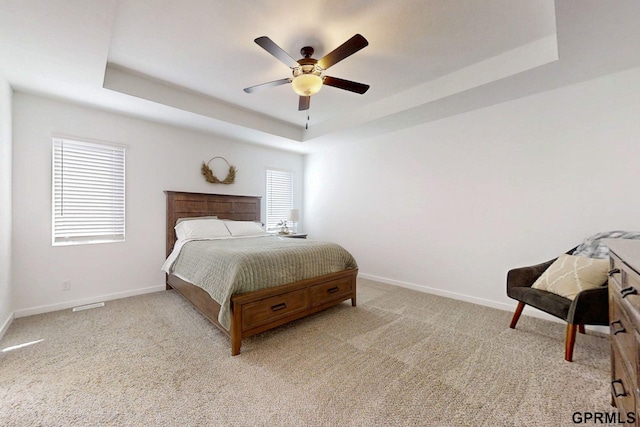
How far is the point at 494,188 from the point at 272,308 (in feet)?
9.76

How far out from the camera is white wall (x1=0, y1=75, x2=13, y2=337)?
2441mm

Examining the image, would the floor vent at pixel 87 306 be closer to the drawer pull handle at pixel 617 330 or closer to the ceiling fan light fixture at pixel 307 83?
the ceiling fan light fixture at pixel 307 83

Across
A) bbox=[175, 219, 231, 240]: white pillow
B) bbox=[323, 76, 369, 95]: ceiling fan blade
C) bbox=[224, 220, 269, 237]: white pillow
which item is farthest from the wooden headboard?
bbox=[323, 76, 369, 95]: ceiling fan blade

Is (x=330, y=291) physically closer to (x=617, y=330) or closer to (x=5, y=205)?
(x=617, y=330)

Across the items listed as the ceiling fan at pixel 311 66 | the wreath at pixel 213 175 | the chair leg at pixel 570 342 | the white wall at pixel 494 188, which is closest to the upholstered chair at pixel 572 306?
the chair leg at pixel 570 342

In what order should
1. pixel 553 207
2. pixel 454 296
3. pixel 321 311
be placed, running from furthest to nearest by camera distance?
pixel 454 296 < pixel 321 311 < pixel 553 207

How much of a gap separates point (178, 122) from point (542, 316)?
17.0ft

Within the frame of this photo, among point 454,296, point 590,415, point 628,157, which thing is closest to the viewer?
point 590,415

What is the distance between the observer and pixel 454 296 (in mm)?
3545

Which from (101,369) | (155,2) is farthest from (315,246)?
(155,2)

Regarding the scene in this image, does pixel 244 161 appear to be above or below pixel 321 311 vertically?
above

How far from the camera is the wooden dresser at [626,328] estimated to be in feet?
3.14

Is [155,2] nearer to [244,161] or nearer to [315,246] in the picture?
[315,246]

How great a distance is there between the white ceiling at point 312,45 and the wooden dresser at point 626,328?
5.63ft
